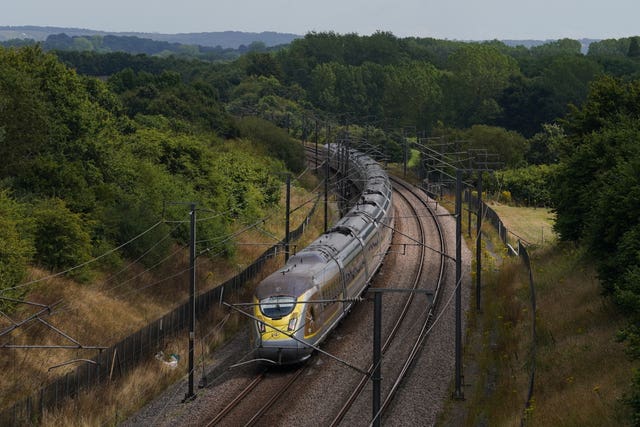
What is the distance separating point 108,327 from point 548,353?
1728 centimetres

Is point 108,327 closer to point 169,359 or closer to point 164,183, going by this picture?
point 169,359

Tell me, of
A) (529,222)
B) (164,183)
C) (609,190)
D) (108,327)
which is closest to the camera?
(609,190)

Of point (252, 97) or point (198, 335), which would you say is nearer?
point (198, 335)

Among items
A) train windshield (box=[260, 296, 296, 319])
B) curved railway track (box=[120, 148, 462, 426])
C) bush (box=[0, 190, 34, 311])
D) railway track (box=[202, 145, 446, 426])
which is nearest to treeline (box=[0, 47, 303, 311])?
bush (box=[0, 190, 34, 311])

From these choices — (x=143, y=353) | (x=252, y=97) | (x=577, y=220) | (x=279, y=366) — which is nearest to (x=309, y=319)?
(x=279, y=366)

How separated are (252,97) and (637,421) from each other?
12788cm

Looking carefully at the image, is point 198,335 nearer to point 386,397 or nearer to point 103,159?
point 386,397

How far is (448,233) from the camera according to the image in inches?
2329

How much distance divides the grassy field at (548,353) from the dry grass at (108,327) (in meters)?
10.3

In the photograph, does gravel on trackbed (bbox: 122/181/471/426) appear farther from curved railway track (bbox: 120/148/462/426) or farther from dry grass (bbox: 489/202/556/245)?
dry grass (bbox: 489/202/556/245)

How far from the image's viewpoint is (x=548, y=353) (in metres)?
28.6

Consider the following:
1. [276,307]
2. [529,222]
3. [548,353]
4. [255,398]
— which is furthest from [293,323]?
[529,222]

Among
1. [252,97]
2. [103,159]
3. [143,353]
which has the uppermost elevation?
[103,159]

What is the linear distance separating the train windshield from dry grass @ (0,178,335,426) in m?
3.01
